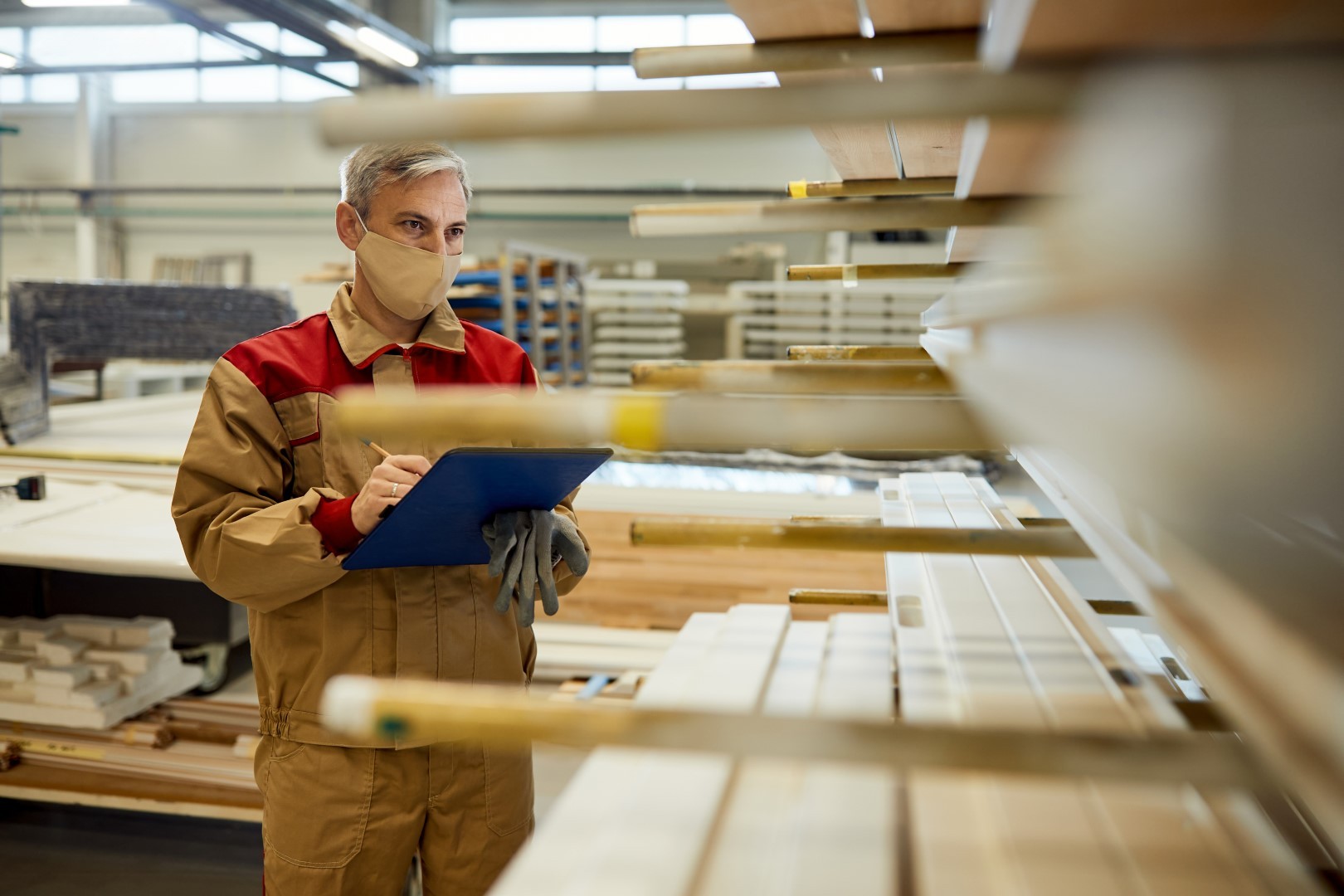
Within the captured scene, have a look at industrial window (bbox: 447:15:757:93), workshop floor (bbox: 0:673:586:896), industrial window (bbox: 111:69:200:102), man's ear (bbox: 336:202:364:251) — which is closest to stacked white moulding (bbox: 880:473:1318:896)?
man's ear (bbox: 336:202:364:251)

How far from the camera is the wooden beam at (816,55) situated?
3.75ft

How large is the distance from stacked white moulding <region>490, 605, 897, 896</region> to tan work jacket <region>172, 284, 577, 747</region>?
76 cm

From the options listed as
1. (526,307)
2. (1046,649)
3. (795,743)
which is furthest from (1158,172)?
(526,307)

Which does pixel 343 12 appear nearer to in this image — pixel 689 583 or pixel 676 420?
pixel 689 583

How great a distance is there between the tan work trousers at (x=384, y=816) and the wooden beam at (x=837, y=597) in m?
0.77

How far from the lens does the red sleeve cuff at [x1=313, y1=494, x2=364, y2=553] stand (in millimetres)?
1854

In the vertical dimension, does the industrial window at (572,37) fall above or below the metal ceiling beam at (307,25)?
above

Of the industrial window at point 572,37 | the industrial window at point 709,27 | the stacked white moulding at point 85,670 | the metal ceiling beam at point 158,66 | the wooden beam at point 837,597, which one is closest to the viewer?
the wooden beam at point 837,597

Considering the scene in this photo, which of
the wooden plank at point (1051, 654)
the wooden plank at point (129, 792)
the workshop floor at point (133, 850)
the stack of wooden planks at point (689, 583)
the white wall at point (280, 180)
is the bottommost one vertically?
the workshop floor at point (133, 850)

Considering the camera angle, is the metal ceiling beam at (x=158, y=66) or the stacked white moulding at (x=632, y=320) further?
the metal ceiling beam at (x=158, y=66)

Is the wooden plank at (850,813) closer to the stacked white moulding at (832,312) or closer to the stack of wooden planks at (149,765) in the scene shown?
the stack of wooden planks at (149,765)

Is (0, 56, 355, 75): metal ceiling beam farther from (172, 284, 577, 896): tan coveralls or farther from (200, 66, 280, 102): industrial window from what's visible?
(172, 284, 577, 896): tan coveralls

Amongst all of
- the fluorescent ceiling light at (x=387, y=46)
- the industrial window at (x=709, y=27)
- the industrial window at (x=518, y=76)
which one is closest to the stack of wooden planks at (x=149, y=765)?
the fluorescent ceiling light at (x=387, y=46)

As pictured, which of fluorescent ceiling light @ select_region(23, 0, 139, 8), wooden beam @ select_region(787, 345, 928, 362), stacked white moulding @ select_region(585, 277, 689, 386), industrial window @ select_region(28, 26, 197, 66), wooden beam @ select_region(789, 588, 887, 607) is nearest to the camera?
wooden beam @ select_region(787, 345, 928, 362)
